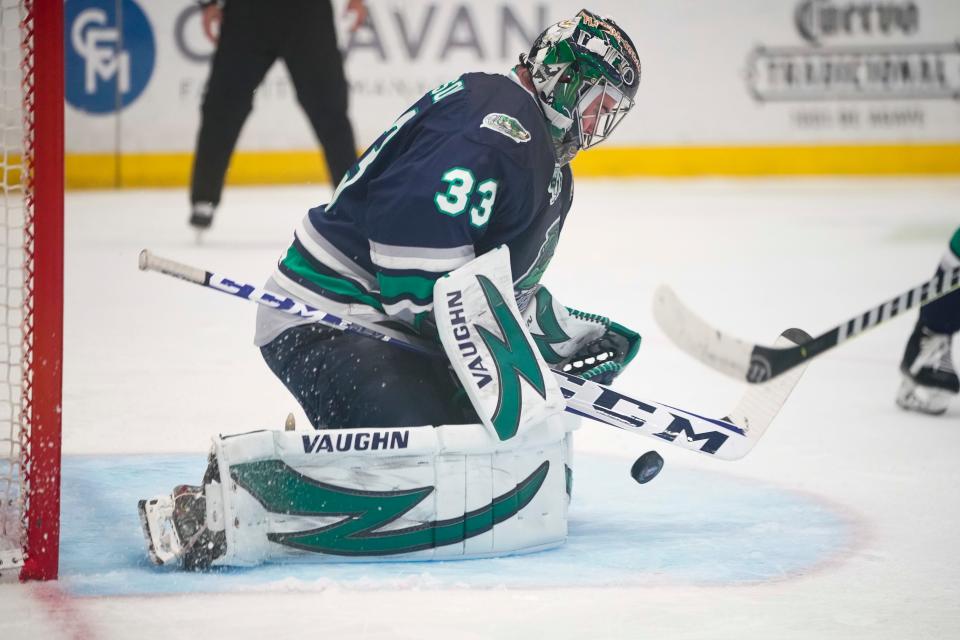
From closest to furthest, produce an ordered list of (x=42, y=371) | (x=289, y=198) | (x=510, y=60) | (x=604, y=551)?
(x=42, y=371) → (x=604, y=551) → (x=289, y=198) → (x=510, y=60)

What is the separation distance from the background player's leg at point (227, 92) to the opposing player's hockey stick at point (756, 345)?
12.5 feet

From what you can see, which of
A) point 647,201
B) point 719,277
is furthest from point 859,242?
point 647,201

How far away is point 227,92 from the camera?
5648 mm

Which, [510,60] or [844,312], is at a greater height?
[510,60]

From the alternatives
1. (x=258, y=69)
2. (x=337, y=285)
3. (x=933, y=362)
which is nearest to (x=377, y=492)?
(x=337, y=285)

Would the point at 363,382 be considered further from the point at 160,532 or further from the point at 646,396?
the point at 646,396

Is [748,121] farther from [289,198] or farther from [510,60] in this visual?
[289,198]

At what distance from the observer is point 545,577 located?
1877mm

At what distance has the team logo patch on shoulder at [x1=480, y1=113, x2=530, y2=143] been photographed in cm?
195

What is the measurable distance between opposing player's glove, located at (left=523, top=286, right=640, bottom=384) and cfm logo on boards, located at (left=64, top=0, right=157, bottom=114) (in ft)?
18.1

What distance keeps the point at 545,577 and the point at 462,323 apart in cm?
34

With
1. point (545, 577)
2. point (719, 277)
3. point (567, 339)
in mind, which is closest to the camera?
point (545, 577)

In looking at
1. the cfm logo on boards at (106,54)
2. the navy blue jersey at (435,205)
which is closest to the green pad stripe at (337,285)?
the navy blue jersey at (435,205)

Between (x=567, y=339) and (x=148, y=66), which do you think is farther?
(x=148, y=66)
